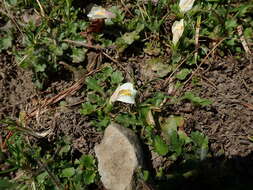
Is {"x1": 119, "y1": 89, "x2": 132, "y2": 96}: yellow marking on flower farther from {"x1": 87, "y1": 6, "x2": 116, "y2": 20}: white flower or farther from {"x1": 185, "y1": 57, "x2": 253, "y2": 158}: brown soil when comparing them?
{"x1": 87, "y1": 6, "x2": 116, "y2": 20}: white flower

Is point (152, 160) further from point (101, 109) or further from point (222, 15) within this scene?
point (222, 15)

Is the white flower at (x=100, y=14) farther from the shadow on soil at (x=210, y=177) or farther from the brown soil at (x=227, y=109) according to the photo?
the shadow on soil at (x=210, y=177)

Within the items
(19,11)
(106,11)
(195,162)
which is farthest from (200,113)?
(19,11)

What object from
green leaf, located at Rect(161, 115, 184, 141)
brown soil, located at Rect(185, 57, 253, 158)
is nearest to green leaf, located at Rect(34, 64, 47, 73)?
green leaf, located at Rect(161, 115, 184, 141)

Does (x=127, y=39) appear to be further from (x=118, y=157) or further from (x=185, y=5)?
(x=118, y=157)

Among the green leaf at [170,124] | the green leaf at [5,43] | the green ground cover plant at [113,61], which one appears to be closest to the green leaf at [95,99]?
the green ground cover plant at [113,61]

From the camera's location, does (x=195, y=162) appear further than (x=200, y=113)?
No

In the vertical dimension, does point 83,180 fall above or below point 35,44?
below
